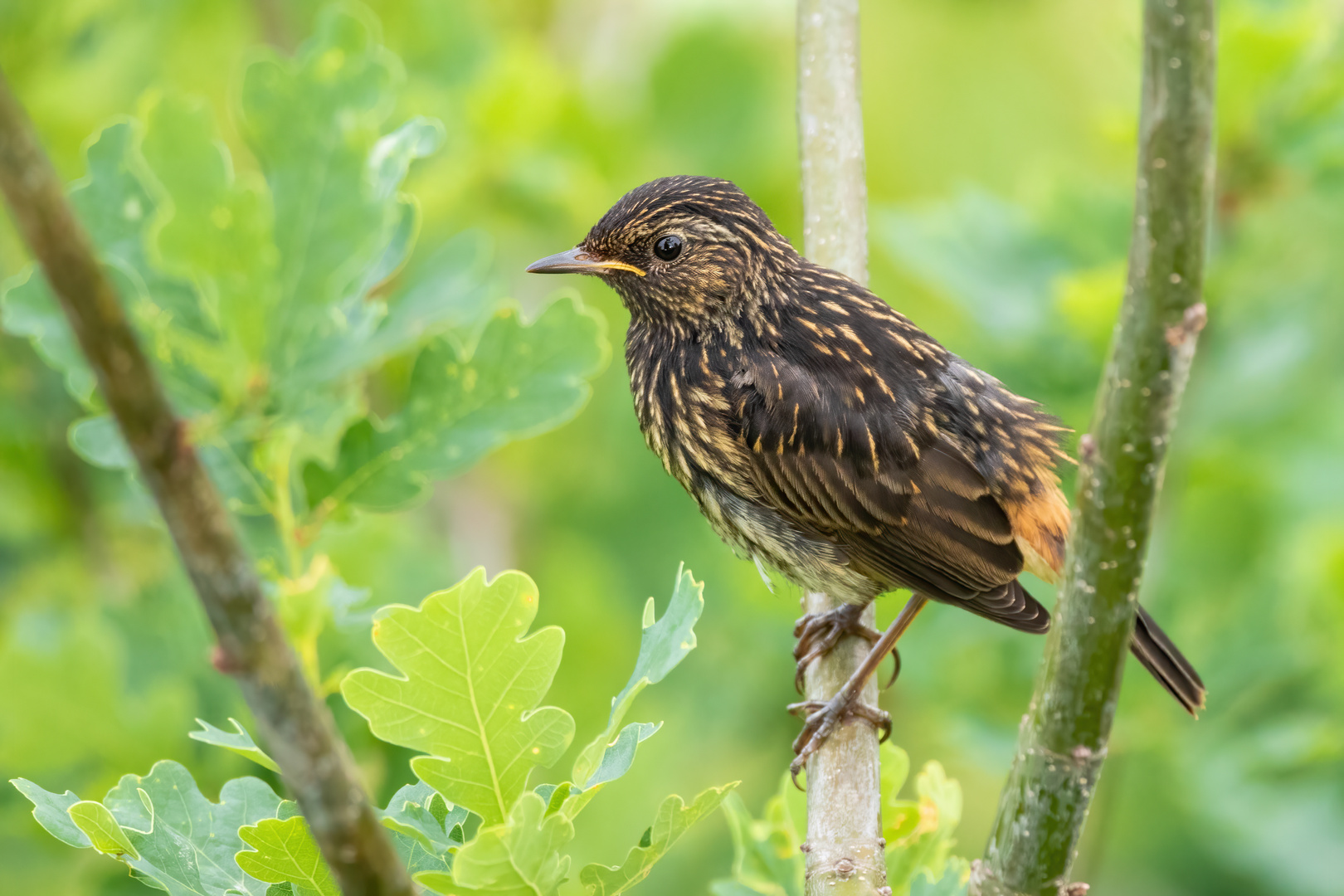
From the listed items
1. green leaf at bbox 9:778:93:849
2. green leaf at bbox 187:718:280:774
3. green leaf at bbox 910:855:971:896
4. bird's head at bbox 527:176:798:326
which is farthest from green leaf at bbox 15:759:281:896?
bird's head at bbox 527:176:798:326

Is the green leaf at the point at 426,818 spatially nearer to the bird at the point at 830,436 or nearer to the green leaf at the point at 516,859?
the green leaf at the point at 516,859

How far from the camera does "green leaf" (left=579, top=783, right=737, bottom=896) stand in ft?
4.96

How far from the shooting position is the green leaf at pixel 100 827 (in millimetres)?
1499

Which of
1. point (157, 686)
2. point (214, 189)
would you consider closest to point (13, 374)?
point (157, 686)

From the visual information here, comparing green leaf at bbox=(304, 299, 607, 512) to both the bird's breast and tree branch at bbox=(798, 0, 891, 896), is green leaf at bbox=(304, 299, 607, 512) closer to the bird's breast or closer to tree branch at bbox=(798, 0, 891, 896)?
tree branch at bbox=(798, 0, 891, 896)

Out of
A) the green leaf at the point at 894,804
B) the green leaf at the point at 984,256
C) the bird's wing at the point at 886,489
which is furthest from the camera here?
the green leaf at the point at 984,256

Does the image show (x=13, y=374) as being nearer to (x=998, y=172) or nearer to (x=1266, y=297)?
(x=1266, y=297)

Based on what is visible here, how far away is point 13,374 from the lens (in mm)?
3904

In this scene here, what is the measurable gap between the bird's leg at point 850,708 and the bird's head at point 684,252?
2.76 ft

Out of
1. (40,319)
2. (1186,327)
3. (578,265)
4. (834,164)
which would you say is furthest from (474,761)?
(578,265)

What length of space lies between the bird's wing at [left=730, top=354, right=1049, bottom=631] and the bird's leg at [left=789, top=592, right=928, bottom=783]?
0.33 feet

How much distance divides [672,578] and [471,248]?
248 cm

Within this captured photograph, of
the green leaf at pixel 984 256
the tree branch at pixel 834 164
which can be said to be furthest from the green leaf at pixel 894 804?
the green leaf at pixel 984 256

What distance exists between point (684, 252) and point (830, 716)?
119 centimetres
